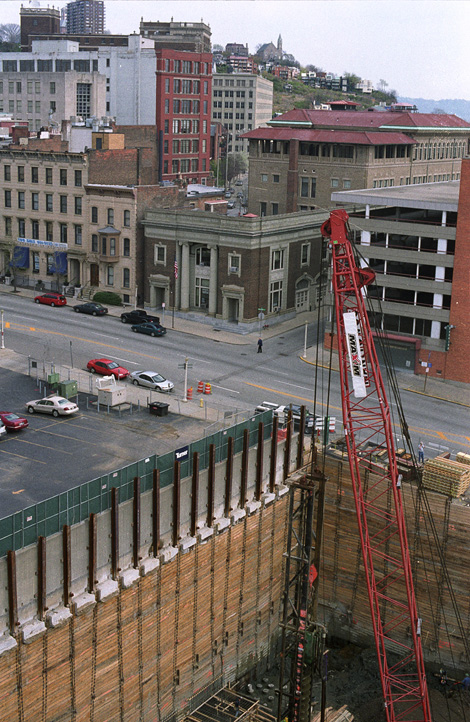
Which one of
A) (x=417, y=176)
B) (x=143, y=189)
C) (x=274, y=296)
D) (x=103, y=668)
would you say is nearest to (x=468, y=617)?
(x=103, y=668)

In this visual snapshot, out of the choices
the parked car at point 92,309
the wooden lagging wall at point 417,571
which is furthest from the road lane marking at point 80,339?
the wooden lagging wall at point 417,571

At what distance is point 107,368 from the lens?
7150cm

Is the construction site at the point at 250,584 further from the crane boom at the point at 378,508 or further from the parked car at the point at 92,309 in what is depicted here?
the parked car at the point at 92,309

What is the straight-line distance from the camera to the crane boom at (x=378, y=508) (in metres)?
42.0

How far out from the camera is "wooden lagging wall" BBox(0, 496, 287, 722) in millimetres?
35156

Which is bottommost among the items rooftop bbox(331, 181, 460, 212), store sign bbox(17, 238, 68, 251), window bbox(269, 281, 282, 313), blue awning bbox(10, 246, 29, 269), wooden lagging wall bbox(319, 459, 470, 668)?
wooden lagging wall bbox(319, 459, 470, 668)

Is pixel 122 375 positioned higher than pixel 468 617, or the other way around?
pixel 122 375

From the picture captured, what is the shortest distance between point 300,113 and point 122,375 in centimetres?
6871

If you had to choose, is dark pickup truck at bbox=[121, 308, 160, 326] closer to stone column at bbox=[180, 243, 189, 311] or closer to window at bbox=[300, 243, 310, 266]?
stone column at bbox=[180, 243, 189, 311]

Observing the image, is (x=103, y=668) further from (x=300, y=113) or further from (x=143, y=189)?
(x=300, y=113)

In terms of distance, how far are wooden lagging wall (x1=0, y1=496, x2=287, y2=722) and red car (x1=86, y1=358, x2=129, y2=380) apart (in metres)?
25.3

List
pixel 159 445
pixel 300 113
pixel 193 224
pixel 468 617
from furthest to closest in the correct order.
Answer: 1. pixel 300 113
2. pixel 193 224
3. pixel 159 445
4. pixel 468 617

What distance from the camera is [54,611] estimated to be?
1409 inches

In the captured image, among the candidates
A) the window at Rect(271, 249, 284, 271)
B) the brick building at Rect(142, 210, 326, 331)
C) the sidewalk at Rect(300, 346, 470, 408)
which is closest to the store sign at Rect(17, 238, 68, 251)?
the brick building at Rect(142, 210, 326, 331)
